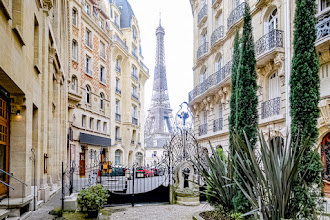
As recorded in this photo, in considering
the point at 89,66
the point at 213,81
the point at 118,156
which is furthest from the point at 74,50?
the point at 118,156

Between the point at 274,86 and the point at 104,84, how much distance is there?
834 inches

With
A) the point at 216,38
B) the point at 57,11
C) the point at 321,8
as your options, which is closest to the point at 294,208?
the point at 321,8

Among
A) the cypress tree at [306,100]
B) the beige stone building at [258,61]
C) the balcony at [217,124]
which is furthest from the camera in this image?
the balcony at [217,124]

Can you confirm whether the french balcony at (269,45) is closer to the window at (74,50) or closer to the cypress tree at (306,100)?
the cypress tree at (306,100)

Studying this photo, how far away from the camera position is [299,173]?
22.1 feet

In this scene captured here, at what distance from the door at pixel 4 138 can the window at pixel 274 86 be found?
503 inches

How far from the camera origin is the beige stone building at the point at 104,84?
90.7 feet

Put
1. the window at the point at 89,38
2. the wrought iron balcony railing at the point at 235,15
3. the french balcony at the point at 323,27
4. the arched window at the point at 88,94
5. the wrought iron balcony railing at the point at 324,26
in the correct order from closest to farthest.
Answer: the french balcony at the point at 323,27 → the wrought iron balcony railing at the point at 324,26 → the wrought iron balcony railing at the point at 235,15 → the arched window at the point at 88,94 → the window at the point at 89,38

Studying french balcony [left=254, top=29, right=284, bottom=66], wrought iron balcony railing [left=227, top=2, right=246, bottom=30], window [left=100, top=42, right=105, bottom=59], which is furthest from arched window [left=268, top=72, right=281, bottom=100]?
window [left=100, top=42, right=105, bottom=59]

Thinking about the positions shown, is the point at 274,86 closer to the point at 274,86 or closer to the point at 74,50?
the point at 274,86

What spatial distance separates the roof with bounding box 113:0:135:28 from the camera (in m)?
43.7

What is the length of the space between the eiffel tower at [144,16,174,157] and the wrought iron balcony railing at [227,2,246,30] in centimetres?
7444

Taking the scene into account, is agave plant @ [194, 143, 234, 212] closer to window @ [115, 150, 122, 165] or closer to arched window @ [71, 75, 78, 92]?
arched window @ [71, 75, 78, 92]

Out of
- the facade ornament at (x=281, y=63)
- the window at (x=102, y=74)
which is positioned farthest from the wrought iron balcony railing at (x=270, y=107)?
the window at (x=102, y=74)
